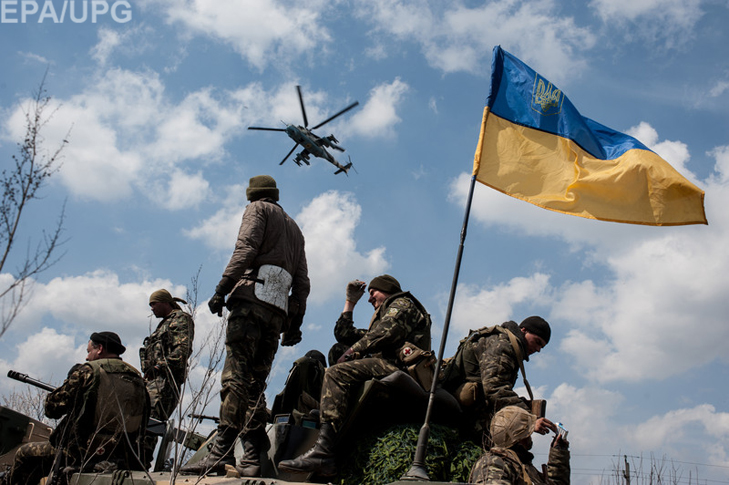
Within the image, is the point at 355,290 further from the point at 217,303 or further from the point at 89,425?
the point at 89,425

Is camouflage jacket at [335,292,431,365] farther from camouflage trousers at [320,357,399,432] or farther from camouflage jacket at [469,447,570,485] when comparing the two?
camouflage jacket at [469,447,570,485]

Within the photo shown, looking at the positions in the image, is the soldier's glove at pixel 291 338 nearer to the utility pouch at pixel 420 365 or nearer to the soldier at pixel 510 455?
the utility pouch at pixel 420 365

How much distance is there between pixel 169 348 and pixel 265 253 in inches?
94.0

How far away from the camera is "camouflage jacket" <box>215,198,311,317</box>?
6.01 metres

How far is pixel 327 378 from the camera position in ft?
17.9

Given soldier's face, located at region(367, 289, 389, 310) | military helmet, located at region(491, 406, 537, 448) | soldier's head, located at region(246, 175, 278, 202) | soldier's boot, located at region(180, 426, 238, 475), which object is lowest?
soldier's boot, located at region(180, 426, 238, 475)

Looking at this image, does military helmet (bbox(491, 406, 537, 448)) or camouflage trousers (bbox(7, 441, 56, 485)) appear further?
camouflage trousers (bbox(7, 441, 56, 485))

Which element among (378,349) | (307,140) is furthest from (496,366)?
(307,140)

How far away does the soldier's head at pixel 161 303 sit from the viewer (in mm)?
8383

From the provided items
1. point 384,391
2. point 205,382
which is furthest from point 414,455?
point 205,382

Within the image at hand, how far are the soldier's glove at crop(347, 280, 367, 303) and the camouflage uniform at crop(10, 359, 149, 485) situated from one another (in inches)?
91.3

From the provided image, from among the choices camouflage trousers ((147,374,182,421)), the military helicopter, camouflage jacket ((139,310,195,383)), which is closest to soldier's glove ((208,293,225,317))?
camouflage jacket ((139,310,195,383))

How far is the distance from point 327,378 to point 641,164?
11.6 ft

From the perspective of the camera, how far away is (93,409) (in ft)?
20.8
